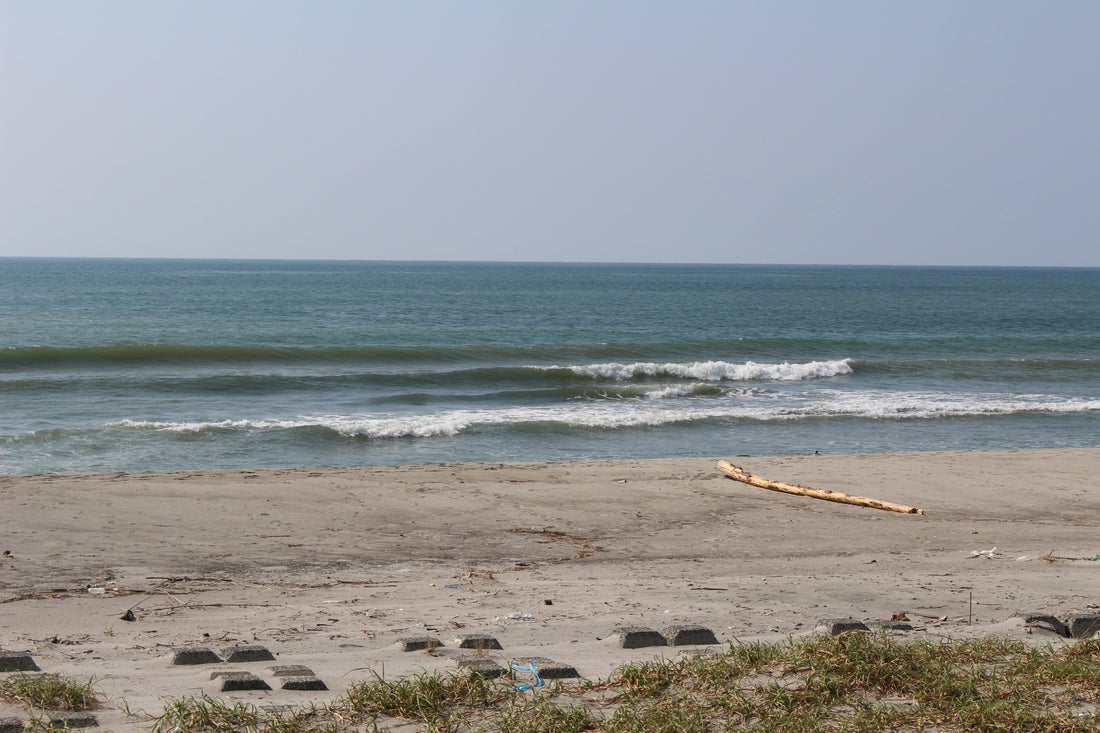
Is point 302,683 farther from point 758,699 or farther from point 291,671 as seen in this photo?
point 758,699

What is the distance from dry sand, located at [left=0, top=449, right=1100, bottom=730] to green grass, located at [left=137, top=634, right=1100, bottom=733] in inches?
10.7


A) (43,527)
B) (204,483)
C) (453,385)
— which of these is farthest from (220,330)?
(43,527)

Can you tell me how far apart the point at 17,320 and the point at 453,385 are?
963 inches

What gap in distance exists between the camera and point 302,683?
11.8ft

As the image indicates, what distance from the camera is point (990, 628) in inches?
190

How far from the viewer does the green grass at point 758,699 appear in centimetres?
318

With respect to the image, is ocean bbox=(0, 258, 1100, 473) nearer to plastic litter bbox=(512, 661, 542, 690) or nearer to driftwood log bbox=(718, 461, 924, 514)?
driftwood log bbox=(718, 461, 924, 514)

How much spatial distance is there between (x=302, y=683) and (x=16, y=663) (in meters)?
1.27

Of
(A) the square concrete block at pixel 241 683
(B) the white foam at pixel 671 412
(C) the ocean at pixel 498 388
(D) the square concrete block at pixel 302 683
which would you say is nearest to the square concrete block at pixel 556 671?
(D) the square concrete block at pixel 302 683

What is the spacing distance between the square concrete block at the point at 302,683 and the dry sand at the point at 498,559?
8 cm

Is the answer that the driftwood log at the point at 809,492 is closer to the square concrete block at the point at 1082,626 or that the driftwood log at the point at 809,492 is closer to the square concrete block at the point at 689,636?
the square concrete block at the point at 1082,626

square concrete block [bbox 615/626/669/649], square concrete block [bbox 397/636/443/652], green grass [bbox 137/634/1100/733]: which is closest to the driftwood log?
green grass [bbox 137/634/1100/733]

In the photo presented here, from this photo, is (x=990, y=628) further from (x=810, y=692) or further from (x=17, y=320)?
(x=17, y=320)

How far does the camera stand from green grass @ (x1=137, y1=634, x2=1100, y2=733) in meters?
3.18
